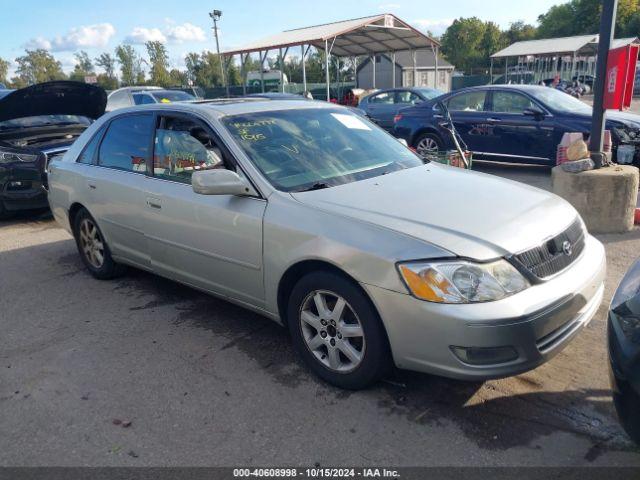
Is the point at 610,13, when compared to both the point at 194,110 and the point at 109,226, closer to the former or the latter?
the point at 194,110

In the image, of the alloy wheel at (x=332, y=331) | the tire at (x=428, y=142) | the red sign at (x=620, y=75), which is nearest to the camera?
the alloy wheel at (x=332, y=331)

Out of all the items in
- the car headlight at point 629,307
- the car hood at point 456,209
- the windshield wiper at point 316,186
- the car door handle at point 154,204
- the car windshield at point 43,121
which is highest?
the car windshield at point 43,121

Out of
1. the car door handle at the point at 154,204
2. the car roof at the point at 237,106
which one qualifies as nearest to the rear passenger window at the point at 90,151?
the car roof at the point at 237,106

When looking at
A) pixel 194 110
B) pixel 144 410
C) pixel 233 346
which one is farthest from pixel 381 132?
pixel 144 410

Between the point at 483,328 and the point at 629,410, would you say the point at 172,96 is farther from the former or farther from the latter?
the point at 629,410

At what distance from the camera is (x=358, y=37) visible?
81.0 feet

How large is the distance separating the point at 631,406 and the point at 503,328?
0.60 meters

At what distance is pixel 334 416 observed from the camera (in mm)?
2916

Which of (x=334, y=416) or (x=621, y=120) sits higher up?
(x=621, y=120)

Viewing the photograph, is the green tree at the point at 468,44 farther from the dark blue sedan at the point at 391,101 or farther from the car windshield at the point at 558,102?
the car windshield at the point at 558,102

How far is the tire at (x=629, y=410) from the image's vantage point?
2.09m

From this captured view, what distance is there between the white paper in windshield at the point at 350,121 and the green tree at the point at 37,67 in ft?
224

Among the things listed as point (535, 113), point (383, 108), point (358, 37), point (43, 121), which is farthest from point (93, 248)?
point (358, 37)

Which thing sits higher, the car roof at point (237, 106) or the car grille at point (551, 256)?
the car roof at point (237, 106)
